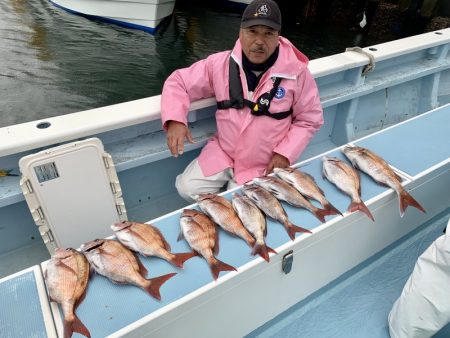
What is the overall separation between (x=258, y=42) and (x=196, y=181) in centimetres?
102

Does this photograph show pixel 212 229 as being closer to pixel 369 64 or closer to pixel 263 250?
pixel 263 250

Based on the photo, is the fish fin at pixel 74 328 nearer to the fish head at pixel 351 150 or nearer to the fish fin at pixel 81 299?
the fish fin at pixel 81 299

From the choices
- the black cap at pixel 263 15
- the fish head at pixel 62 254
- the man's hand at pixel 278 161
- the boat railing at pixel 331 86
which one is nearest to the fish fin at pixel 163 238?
the fish head at pixel 62 254

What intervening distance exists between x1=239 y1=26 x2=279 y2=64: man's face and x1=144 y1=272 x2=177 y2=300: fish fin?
148 cm

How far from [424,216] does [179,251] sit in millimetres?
1928

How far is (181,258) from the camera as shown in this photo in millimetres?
1509

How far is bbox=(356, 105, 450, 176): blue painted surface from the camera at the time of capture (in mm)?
2199

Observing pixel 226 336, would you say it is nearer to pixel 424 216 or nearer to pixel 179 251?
pixel 179 251

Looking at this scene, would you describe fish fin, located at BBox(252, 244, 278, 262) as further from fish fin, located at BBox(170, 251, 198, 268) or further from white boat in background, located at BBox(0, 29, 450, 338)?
fish fin, located at BBox(170, 251, 198, 268)

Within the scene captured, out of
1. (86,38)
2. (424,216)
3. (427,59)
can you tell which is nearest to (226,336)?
(424,216)

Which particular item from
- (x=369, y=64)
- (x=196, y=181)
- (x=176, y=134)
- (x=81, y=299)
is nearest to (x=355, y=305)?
(x=196, y=181)

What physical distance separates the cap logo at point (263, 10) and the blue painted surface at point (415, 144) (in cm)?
105

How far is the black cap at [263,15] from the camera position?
6.93 feet

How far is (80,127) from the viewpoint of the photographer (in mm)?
2018
